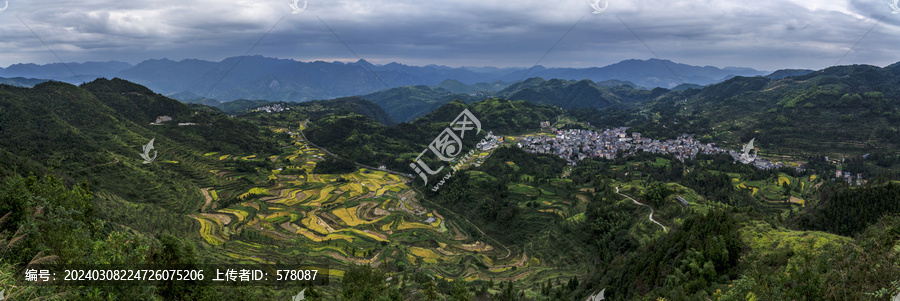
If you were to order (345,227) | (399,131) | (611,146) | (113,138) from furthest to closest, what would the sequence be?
(399,131) < (611,146) < (113,138) < (345,227)

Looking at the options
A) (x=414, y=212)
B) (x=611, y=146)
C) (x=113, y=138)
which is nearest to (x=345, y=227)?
(x=414, y=212)

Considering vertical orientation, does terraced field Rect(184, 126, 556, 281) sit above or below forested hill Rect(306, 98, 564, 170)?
below

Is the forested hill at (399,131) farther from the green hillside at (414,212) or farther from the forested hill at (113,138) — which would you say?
the forested hill at (113,138)

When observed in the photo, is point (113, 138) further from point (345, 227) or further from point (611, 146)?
point (611, 146)

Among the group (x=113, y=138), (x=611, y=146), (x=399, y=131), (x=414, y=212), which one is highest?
(x=399, y=131)

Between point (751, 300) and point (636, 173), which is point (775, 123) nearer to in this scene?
point (636, 173)

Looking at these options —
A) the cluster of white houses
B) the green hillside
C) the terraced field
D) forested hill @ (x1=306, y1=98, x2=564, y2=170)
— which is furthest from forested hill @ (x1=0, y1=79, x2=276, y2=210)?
the cluster of white houses

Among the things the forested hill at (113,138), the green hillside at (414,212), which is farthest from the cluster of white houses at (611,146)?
the forested hill at (113,138)

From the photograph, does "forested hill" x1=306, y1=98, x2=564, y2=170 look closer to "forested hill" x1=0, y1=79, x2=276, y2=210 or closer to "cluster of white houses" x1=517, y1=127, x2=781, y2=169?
"forested hill" x1=0, y1=79, x2=276, y2=210
